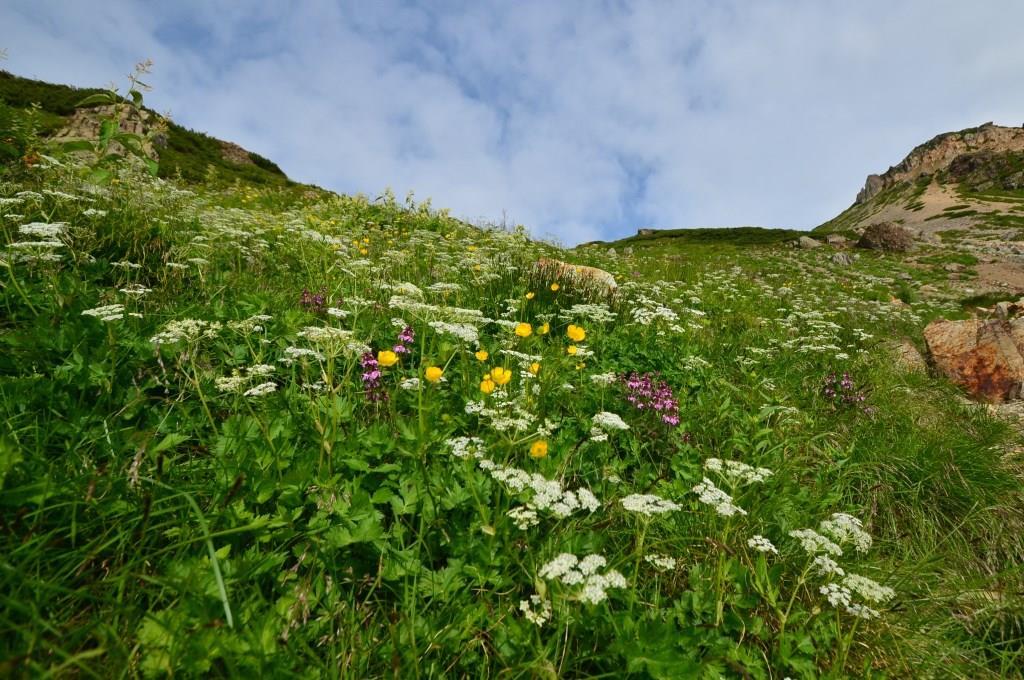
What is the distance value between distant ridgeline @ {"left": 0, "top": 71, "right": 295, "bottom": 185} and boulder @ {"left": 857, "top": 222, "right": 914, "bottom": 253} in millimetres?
40474

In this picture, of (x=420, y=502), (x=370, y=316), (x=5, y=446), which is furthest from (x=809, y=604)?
(x=370, y=316)

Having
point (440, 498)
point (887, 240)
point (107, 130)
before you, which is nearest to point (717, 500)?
point (440, 498)

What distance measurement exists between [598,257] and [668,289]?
540 cm

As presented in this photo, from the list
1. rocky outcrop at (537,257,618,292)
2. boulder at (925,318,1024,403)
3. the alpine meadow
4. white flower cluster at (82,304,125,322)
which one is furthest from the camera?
rocky outcrop at (537,257,618,292)

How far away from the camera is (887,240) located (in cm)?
2828

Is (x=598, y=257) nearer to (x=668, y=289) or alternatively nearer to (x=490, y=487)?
(x=668, y=289)

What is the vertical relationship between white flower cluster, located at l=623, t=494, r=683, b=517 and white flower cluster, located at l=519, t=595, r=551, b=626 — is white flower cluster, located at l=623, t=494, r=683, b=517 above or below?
above

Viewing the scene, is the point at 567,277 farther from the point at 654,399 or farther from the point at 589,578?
the point at 589,578

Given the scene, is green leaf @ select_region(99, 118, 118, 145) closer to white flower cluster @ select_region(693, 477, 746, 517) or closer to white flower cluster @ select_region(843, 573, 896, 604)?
white flower cluster @ select_region(693, 477, 746, 517)

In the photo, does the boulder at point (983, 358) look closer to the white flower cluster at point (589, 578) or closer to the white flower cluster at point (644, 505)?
the white flower cluster at point (644, 505)

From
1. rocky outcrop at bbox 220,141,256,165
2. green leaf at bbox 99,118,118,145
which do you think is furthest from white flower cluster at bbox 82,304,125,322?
rocky outcrop at bbox 220,141,256,165

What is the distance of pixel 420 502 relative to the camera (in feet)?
7.12

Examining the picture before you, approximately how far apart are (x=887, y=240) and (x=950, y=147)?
11192 centimetres

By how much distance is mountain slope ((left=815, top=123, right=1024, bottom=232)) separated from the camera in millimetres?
54166
